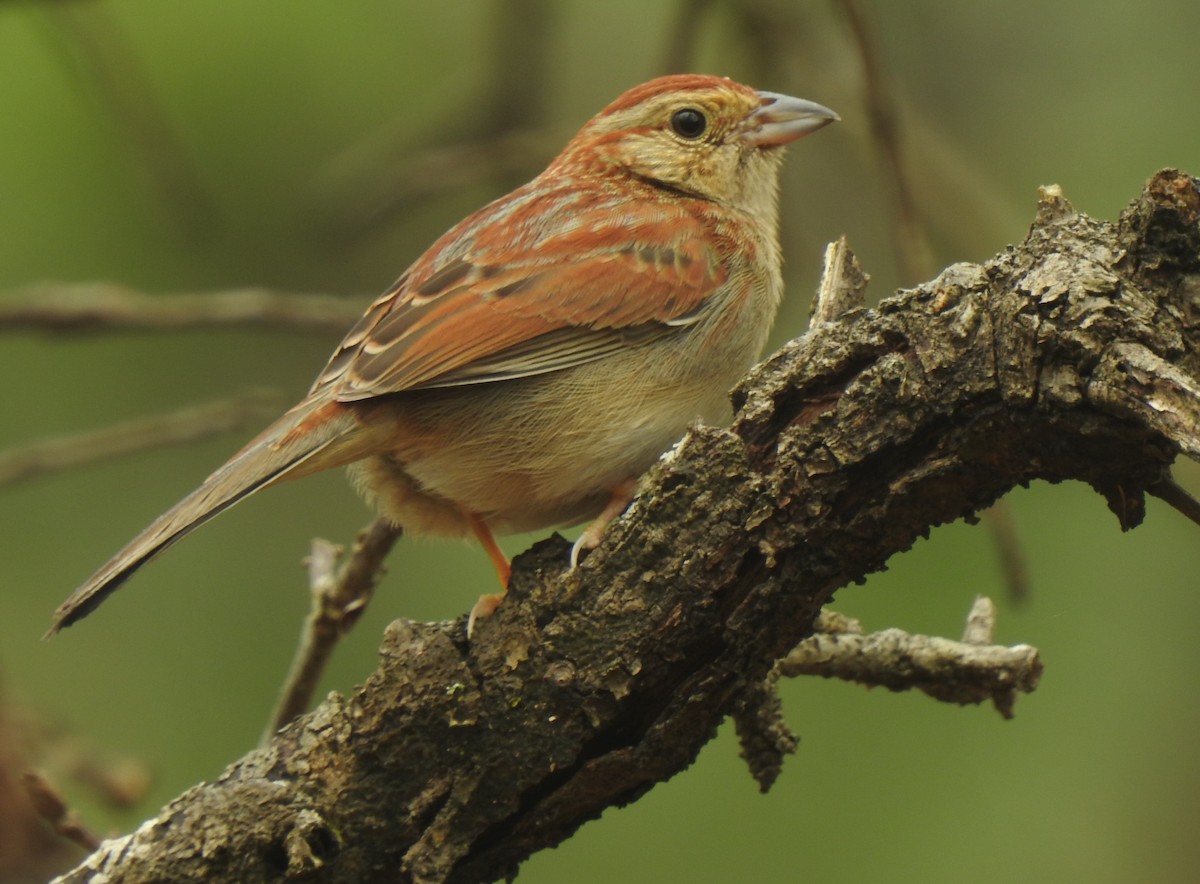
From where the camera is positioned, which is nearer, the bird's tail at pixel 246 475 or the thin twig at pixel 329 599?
the bird's tail at pixel 246 475

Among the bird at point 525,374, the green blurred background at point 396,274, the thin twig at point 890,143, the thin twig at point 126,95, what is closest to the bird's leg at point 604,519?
the bird at point 525,374

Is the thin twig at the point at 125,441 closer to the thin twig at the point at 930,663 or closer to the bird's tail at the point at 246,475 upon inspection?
the bird's tail at the point at 246,475

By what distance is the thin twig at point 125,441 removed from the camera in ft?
14.1

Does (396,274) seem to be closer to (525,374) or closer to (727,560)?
(525,374)

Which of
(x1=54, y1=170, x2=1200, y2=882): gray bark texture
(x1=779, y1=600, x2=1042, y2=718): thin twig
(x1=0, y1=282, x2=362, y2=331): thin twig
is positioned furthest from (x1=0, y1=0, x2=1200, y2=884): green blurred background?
(x1=54, y1=170, x2=1200, y2=882): gray bark texture

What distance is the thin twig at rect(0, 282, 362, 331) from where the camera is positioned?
440 cm

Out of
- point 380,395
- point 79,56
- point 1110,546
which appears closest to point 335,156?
point 79,56

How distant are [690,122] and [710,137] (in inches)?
3.2

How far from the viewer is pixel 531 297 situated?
383 centimetres

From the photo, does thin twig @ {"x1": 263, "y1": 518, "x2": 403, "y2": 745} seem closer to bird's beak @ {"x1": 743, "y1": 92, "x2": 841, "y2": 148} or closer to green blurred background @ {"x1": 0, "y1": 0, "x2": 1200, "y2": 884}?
green blurred background @ {"x1": 0, "y1": 0, "x2": 1200, "y2": 884}

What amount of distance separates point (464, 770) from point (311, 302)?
216cm

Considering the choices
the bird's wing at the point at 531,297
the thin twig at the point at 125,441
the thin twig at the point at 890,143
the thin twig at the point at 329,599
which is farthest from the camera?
the thin twig at the point at 125,441

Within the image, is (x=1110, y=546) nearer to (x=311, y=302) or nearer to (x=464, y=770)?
(x=311, y=302)

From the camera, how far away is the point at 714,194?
15.0 ft
